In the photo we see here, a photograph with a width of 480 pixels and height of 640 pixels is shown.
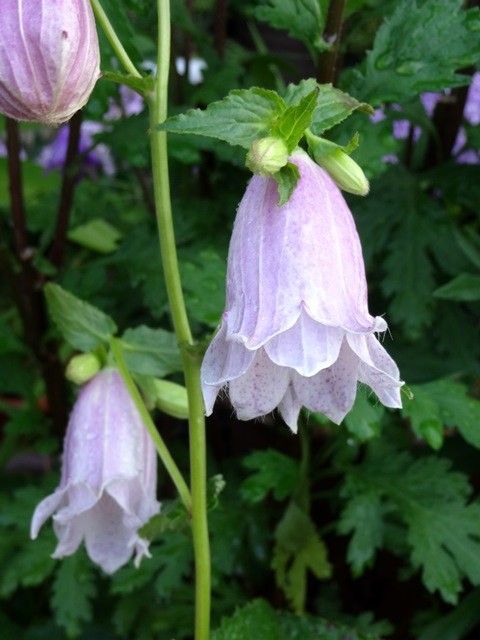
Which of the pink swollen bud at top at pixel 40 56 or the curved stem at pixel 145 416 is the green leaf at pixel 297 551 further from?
the pink swollen bud at top at pixel 40 56

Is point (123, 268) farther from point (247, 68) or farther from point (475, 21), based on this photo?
point (475, 21)

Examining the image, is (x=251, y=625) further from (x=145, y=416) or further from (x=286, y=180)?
(x=286, y=180)

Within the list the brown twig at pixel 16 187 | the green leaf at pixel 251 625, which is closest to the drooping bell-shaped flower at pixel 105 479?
the green leaf at pixel 251 625

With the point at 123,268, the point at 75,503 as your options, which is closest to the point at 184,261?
the point at 123,268

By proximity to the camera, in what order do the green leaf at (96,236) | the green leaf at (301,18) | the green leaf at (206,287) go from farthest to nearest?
the green leaf at (96,236) < the green leaf at (206,287) < the green leaf at (301,18)

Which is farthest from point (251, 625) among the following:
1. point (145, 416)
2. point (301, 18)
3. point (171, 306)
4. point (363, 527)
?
point (301, 18)

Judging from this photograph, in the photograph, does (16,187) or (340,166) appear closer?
(340,166)
